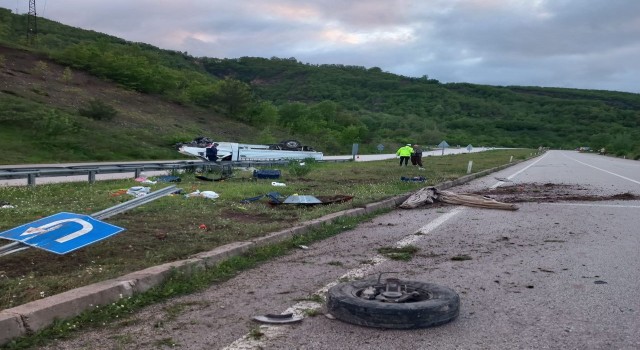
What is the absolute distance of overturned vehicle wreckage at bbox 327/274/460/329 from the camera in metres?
4.81

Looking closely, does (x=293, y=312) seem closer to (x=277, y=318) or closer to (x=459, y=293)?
(x=277, y=318)

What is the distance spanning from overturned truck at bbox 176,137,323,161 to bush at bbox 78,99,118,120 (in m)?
8.08

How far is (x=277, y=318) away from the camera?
5027 mm

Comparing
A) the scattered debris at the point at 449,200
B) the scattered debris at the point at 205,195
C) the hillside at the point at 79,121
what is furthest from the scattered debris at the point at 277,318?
the hillside at the point at 79,121

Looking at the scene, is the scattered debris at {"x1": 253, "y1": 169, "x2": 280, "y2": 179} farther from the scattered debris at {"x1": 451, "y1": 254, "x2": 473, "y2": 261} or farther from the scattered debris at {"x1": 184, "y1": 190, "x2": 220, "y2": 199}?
the scattered debris at {"x1": 451, "y1": 254, "x2": 473, "y2": 261}

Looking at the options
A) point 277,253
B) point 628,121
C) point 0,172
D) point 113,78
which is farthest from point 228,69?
point 277,253

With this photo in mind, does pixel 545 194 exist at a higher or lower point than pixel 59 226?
lower

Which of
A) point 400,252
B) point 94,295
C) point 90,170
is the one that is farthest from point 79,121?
point 94,295

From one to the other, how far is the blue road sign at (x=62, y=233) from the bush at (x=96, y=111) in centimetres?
4091

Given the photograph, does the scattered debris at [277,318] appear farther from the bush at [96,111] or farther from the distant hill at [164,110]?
the bush at [96,111]

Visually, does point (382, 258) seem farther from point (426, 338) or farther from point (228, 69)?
point (228, 69)

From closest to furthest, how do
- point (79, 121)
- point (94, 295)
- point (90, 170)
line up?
point (94, 295)
point (90, 170)
point (79, 121)

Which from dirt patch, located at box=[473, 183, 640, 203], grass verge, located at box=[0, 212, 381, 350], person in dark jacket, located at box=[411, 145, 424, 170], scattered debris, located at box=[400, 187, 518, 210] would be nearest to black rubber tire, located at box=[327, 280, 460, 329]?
grass verge, located at box=[0, 212, 381, 350]

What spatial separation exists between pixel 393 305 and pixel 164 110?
194 feet
